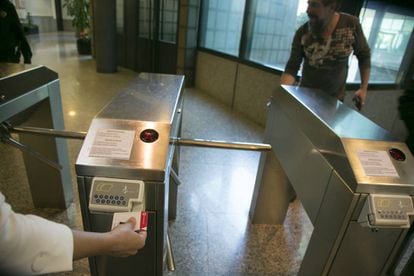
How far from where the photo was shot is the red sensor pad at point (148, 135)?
80 centimetres

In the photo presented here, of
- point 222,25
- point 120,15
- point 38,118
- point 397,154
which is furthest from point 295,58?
point 120,15

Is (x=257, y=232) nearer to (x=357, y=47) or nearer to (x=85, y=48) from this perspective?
(x=357, y=47)

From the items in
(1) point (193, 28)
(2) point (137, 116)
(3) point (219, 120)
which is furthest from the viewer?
(1) point (193, 28)

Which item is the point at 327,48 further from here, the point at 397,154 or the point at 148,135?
the point at 148,135

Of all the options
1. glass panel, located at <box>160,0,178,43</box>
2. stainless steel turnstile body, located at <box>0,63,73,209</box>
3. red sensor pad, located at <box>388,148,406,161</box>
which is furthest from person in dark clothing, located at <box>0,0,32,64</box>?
red sensor pad, located at <box>388,148,406,161</box>

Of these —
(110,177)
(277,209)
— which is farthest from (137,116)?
(277,209)

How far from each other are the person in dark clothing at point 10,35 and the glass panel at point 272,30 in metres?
2.25

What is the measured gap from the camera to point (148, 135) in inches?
31.8

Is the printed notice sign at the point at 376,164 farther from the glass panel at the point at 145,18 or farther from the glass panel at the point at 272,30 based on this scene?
the glass panel at the point at 145,18

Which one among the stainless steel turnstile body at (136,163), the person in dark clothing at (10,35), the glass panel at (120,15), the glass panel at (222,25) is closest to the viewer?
the stainless steel turnstile body at (136,163)

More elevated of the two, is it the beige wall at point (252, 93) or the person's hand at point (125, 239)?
the person's hand at point (125, 239)

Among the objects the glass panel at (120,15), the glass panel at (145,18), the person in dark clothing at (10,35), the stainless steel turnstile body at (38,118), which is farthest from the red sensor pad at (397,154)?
the glass panel at (120,15)

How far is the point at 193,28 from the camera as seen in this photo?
4105 millimetres

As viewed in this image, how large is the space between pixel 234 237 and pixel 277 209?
30 centimetres
